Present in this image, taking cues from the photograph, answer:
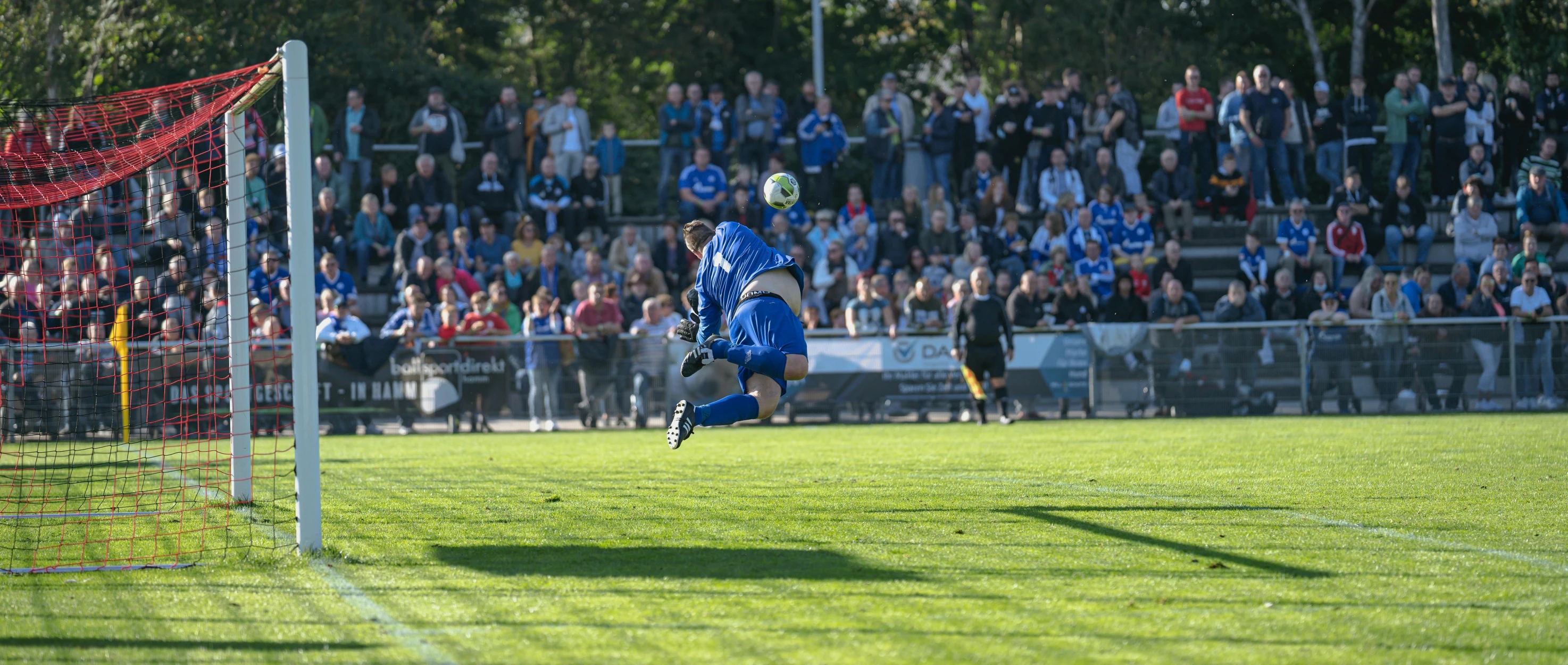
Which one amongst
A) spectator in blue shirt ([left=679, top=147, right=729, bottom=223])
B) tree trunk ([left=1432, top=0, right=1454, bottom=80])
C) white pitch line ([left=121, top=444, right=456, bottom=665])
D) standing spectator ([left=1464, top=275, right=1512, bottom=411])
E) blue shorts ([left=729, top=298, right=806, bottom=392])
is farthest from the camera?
tree trunk ([left=1432, top=0, right=1454, bottom=80])

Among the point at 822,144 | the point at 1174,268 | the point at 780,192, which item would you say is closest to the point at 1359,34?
the point at 1174,268

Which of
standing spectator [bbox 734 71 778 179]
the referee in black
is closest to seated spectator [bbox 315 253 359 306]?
standing spectator [bbox 734 71 778 179]

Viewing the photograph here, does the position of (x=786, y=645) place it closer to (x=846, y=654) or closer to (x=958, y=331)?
(x=846, y=654)

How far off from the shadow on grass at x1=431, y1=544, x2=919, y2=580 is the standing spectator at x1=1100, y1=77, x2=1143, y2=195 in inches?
631

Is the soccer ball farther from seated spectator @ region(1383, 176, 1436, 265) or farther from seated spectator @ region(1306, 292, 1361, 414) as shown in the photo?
seated spectator @ region(1383, 176, 1436, 265)

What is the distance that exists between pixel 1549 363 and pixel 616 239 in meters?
12.0

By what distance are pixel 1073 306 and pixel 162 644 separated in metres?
14.5

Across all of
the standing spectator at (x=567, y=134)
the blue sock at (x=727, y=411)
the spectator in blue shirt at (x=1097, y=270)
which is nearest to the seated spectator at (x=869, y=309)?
the spectator in blue shirt at (x=1097, y=270)

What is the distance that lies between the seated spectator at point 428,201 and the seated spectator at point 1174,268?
32.6 ft

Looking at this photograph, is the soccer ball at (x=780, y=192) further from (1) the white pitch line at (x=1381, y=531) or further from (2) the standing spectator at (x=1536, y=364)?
(2) the standing spectator at (x=1536, y=364)

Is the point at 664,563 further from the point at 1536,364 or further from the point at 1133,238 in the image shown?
the point at 1133,238

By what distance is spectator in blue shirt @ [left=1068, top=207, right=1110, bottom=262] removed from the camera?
19.7 metres

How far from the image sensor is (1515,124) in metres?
21.5

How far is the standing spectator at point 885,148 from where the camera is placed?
21.4 m
